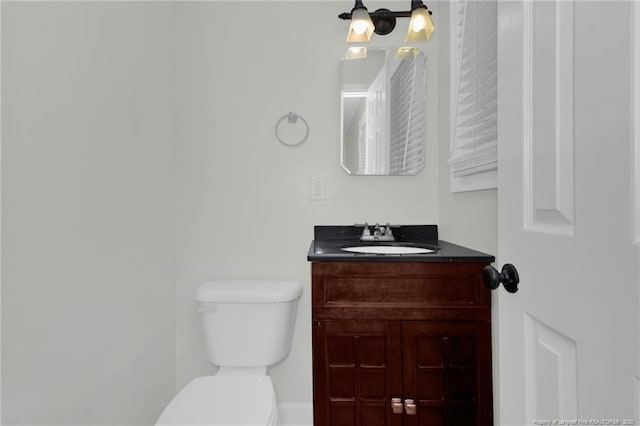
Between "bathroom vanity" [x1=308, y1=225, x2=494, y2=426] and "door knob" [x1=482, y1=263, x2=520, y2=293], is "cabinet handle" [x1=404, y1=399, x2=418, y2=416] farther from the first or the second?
"door knob" [x1=482, y1=263, x2=520, y2=293]

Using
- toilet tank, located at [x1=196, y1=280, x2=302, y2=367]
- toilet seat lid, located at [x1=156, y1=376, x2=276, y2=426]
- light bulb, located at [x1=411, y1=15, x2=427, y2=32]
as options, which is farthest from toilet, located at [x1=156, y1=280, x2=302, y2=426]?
light bulb, located at [x1=411, y1=15, x2=427, y2=32]

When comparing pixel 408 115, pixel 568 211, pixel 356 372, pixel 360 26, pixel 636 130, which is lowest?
pixel 356 372

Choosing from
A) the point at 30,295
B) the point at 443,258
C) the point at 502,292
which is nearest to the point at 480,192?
the point at 443,258

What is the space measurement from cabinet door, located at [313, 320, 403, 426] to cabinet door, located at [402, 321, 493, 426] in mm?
50

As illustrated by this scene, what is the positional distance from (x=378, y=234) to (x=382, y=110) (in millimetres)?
636

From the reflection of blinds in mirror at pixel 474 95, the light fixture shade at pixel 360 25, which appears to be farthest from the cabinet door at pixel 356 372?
the light fixture shade at pixel 360 25

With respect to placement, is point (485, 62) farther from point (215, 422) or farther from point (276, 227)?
point (215, 422)

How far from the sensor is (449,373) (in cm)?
120

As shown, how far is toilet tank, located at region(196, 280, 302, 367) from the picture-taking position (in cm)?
156

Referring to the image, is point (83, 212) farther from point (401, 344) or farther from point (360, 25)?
point (360, 25)

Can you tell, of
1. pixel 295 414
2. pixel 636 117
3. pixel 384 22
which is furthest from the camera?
pixel 295 414

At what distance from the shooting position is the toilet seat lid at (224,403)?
43.4 inches

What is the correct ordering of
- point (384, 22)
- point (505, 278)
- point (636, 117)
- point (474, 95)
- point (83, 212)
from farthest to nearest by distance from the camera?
point (384, 22) → point (474, 95) → point (83, 212) → point (505, 278) → point (636, 117)

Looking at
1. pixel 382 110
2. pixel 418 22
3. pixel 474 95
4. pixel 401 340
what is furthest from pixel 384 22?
pixel 401 340
